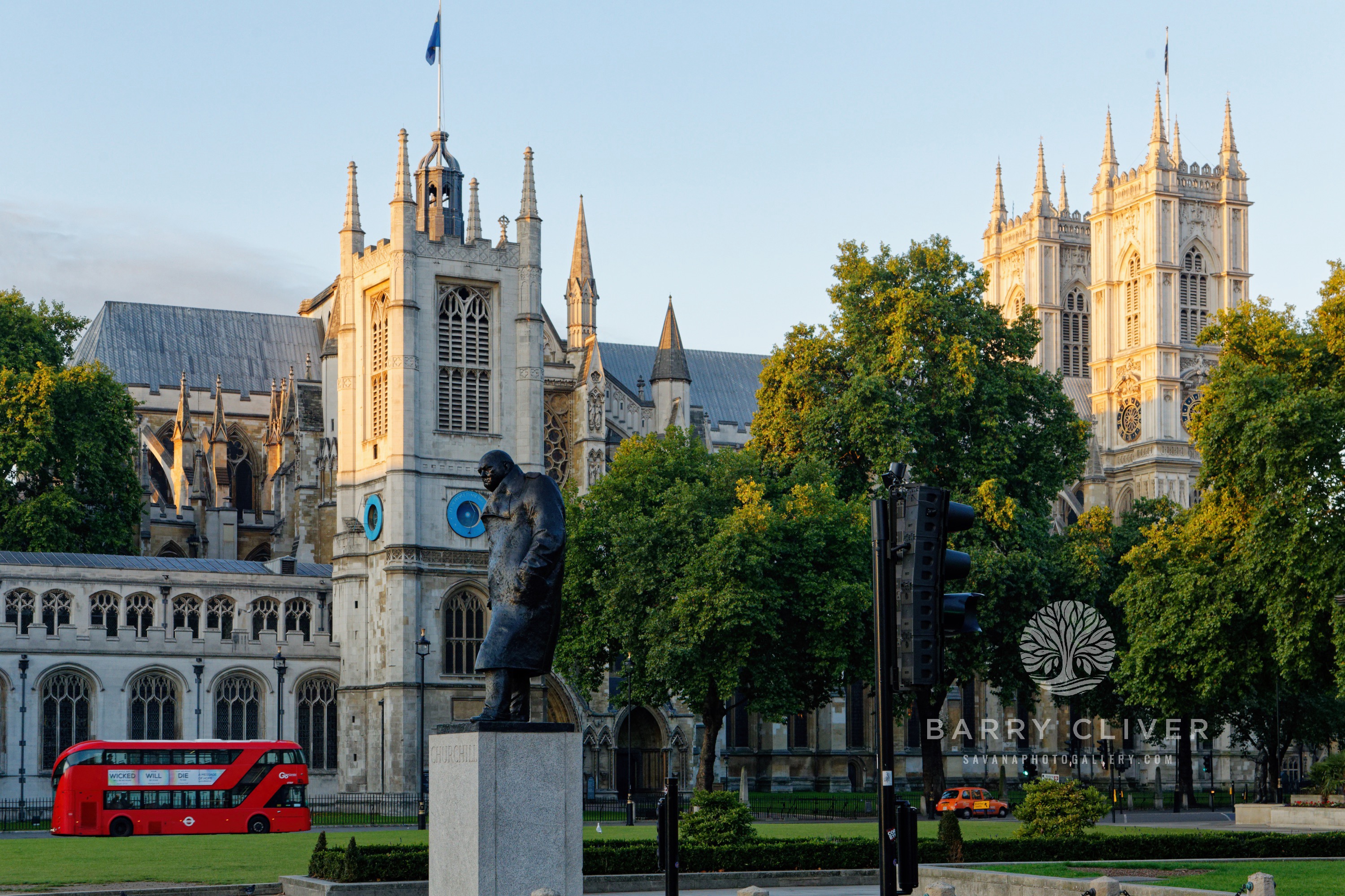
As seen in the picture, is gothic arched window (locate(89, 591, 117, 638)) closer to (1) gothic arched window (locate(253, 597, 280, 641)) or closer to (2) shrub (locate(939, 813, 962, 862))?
(1) gothic arched window (locate(253, 597, 280, 641))

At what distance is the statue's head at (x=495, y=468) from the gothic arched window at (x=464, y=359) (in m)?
42.5

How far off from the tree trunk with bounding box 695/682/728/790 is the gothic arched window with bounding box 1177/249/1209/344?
61239 mm

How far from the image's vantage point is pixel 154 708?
57.3 meters

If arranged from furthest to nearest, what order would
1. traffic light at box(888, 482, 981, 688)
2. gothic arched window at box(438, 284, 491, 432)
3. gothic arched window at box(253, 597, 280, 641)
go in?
gothic arched window at box(253, 597, 280, 641)
gothic arched window at box(438, 284, 491, 432)
traffic light at box(888, 482, 981, 688)

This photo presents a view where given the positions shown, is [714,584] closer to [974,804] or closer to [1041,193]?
[974,804]

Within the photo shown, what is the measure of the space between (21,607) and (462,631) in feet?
45.7

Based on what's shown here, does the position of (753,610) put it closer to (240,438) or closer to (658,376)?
(658,376)

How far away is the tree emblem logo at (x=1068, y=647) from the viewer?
50.5m

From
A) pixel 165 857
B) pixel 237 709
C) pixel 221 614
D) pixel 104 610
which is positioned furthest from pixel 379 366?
pixel 165 857

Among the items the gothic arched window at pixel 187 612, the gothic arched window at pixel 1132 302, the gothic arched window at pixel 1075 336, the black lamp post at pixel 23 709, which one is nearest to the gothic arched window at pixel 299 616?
the gothic arched window at pixel 187 612

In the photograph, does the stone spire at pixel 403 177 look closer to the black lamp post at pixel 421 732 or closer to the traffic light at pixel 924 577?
the black lamp post at pixel 421 732

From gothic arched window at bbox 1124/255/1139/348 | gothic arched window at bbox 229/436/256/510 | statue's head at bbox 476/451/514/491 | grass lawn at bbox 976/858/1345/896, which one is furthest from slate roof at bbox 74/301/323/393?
statue's head at bbox 476/451/514/491

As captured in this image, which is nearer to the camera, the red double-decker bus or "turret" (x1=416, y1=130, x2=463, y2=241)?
the red double-decker bus

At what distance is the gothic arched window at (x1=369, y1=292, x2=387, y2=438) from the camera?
6159 cm
